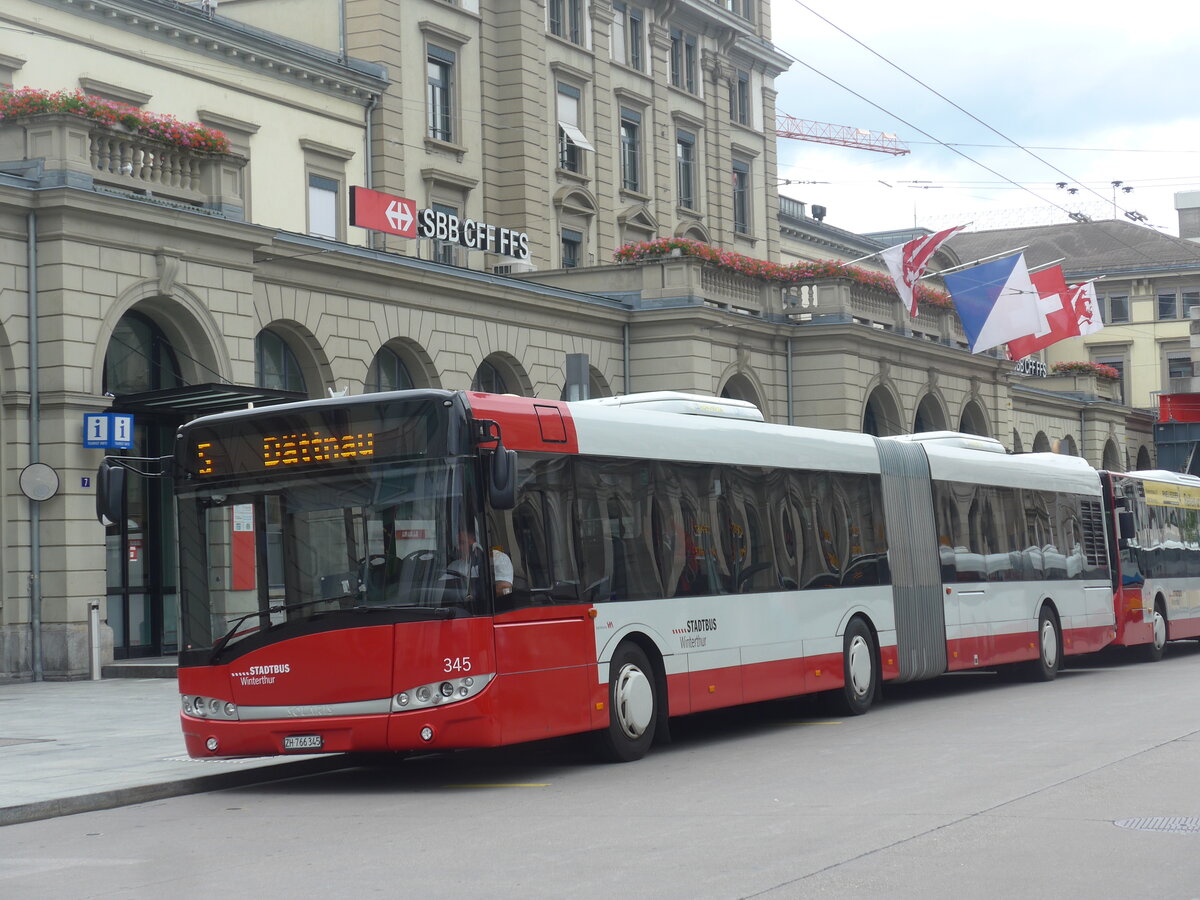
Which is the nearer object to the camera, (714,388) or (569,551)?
(569,551)

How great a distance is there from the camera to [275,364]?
27.6 meters

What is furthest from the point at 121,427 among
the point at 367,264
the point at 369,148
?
the point at 369,148

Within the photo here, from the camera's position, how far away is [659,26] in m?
49.1

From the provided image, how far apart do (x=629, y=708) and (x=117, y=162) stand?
1267cm

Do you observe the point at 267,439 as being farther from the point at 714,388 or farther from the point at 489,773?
the point at 714,388

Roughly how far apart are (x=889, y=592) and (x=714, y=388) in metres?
17.1

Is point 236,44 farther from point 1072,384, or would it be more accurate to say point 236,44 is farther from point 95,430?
point 1072,384

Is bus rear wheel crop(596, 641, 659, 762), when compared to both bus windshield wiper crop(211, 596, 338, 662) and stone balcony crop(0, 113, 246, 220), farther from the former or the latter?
stone balcony crop(0, 113, 246, 220)

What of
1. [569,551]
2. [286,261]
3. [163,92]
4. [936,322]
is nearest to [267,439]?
[569,551]

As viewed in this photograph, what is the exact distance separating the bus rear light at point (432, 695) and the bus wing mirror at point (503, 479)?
4.19 feet

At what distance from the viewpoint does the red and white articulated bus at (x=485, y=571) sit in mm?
12336

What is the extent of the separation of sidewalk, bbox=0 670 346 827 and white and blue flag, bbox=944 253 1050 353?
23.3 metres

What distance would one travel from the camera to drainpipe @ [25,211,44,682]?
22281 millimetres

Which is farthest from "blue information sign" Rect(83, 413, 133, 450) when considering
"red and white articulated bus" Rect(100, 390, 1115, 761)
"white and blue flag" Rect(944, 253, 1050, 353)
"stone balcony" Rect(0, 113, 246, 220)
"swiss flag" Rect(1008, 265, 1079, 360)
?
"swiss flag" Rect(1008, 265, 1079, 360)
